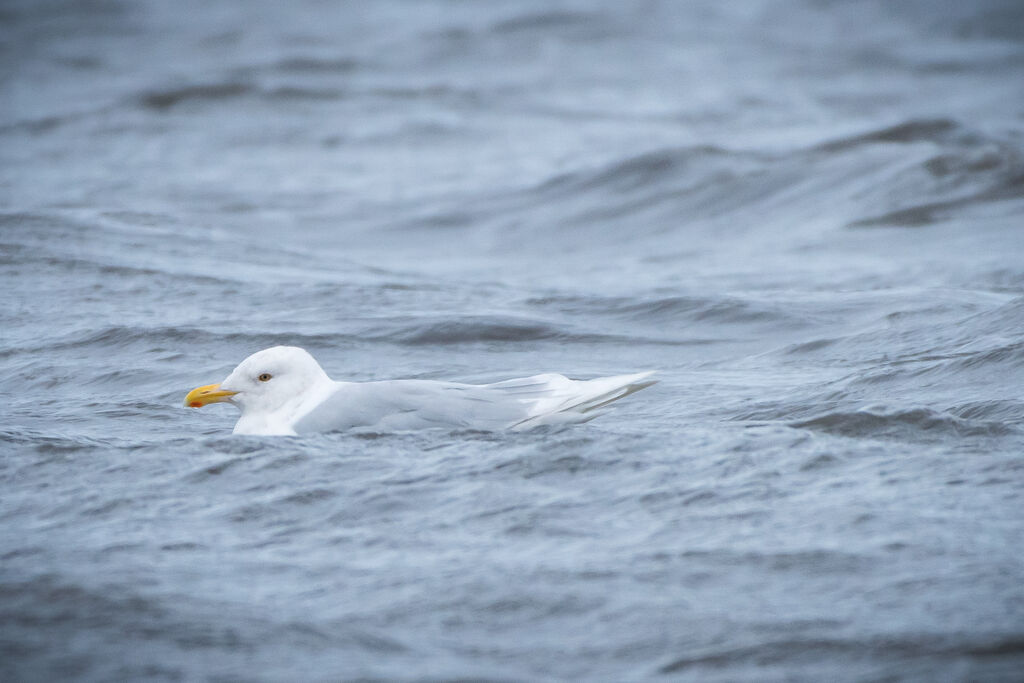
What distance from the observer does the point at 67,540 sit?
489 centimetres

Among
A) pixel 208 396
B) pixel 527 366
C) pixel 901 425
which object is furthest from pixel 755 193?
pixel 208 396

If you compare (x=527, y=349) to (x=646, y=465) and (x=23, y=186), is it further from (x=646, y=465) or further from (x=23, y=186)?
(x=23, y=186)

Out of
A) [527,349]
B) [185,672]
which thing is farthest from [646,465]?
[527,349]

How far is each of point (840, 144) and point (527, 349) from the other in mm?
7570

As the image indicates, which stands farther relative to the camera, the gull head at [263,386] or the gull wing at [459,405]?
the gull head at [263,386]

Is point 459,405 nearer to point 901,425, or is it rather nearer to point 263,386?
point 263,386

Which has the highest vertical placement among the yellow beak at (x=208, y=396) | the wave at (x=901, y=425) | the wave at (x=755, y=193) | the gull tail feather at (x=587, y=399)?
the yellow beak at (x=208, y=396)

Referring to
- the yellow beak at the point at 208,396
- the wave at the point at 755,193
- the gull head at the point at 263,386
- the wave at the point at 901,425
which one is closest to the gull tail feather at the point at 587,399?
the wave at the point at 901,425

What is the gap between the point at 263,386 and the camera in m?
6.30

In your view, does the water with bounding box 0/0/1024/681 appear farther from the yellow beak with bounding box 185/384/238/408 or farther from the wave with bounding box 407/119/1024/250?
the yellow beak with bounding box 185/384/238/408

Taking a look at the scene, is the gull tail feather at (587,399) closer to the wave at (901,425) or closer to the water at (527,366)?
the water at (527,366)

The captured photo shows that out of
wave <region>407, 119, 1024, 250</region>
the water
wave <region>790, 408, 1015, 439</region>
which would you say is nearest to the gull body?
the water

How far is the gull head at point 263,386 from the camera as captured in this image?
20.7 ft

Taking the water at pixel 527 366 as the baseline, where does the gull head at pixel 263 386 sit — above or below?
above
